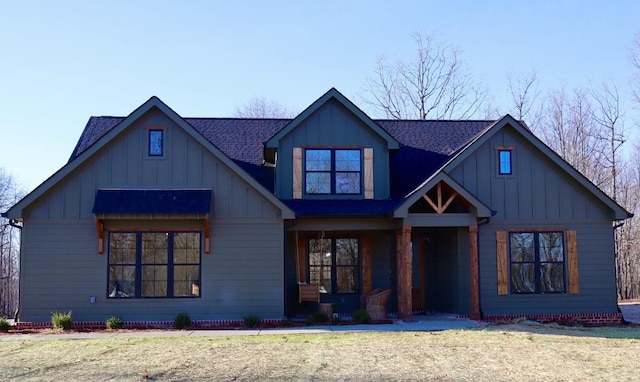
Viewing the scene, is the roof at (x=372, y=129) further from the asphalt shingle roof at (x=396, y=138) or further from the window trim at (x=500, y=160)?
the window trim at (x=500, y=160)

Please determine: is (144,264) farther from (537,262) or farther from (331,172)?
(537,262)

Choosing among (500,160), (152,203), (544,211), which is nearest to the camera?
(152,203)

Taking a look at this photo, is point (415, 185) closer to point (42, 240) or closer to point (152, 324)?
point (152, 324)

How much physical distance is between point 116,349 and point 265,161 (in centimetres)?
900

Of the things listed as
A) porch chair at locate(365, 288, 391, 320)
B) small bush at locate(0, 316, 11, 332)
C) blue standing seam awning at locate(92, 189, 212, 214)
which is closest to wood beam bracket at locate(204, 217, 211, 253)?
blue standing seam awning at locate(92, 189, 212, 214)

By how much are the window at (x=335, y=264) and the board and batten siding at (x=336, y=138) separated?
1.88 meters

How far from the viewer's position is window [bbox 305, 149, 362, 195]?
1922 cm

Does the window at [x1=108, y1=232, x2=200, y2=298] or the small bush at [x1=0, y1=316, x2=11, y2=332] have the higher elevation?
the window at [x1=108, y1=232, x2=200, y2=298]

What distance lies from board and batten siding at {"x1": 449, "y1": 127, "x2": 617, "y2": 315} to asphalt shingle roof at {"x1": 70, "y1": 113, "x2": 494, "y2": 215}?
1.27 meters

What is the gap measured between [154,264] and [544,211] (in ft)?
34.5

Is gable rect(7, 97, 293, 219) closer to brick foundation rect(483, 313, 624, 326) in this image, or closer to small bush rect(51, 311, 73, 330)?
small bush rect(51, 311, 73, 330)

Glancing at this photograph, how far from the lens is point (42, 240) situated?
17.1m

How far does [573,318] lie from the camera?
18.4 metres

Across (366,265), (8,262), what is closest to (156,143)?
(366,265)
